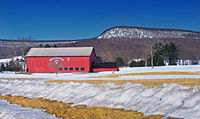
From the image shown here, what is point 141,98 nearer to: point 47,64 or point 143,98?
point 143,98

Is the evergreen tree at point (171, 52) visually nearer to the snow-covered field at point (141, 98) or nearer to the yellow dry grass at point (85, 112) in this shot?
the snow-covered field at point (141, 98)

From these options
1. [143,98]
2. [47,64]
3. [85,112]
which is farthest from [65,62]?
[143,98]

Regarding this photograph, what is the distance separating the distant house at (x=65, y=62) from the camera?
6250 centimetres

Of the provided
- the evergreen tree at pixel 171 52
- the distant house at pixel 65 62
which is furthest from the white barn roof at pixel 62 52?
the evergreen tree at pixel 171 52

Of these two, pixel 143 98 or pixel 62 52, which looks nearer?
pixel 143 98

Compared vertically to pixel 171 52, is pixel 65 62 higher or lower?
lower

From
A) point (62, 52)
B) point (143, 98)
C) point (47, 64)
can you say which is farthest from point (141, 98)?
point (62, 52)

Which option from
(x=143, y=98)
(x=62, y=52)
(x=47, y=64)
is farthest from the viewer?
(x=62, y=52)

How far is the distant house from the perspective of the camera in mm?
62503

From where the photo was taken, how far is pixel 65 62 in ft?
208

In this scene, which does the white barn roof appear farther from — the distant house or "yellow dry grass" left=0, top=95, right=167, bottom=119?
"yellow dry grass" left=0, top=95, right=167, bottom=119

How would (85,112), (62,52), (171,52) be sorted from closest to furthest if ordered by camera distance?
(85,112)
(62,52)
(171,52)

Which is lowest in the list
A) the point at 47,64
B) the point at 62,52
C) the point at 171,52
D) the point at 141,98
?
the point at 141,98

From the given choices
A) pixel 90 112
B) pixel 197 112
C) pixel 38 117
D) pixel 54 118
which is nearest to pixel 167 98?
pixel 197 112
